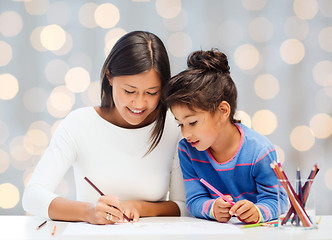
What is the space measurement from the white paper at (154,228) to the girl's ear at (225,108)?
1.00 feet

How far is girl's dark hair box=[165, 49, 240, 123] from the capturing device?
1191 millimetres

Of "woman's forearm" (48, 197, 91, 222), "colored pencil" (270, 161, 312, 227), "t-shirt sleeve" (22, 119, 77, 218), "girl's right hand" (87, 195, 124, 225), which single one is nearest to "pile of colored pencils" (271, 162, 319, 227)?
"colored pencil" (270, 161, 312, 227)

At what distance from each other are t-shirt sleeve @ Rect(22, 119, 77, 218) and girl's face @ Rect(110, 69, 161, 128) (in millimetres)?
189

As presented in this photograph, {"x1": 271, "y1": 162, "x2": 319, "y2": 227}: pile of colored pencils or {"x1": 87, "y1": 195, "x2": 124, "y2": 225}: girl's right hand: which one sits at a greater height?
{"x1": 271, "y1": 162, "x2": 319, "y2": 227}: pile of colored pencils

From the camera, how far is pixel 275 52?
2047 mm

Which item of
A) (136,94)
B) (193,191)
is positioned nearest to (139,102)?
(136,94)

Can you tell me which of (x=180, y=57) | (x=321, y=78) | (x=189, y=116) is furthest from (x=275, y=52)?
(x=189, y=116)

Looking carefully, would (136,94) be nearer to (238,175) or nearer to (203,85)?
(203,85)

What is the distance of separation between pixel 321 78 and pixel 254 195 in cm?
103

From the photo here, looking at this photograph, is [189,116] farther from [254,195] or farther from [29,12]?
[29,12]

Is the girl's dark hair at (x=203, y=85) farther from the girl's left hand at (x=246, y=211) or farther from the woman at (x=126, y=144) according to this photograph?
the girl's left hand at (x=246, y=211)

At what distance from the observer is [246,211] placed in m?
1.06

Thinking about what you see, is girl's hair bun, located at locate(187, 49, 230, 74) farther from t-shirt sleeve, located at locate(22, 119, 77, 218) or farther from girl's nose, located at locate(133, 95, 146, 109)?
t-shirt sleeve, located at locate(22, 119, 77, 218)

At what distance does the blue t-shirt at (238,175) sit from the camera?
1173mm
